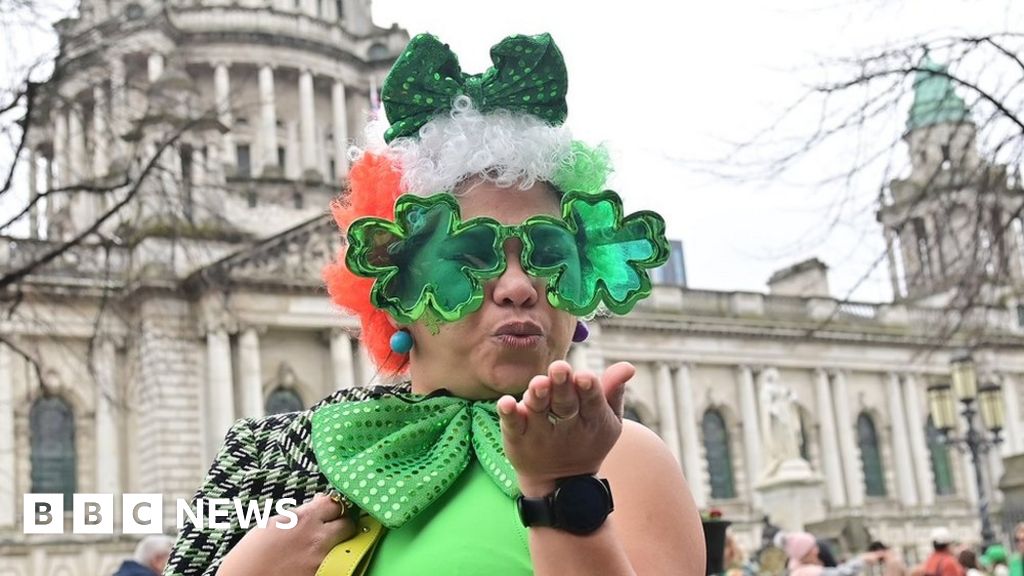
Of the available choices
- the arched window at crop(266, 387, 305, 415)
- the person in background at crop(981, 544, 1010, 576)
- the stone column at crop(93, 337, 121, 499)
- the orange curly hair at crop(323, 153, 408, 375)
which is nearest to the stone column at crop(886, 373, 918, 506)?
the arched window at crop(266, 387, 305, 415)

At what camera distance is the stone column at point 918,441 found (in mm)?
47500

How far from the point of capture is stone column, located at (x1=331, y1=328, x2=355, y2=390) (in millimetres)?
34875

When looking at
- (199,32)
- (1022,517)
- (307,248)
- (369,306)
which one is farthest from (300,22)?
(369,306)

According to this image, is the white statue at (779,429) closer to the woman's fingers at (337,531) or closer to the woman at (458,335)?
the woman at (458,335)

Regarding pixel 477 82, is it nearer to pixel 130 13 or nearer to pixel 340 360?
pixel 130 13

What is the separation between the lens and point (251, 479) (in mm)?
2025

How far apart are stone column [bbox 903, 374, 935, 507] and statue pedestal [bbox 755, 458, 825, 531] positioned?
25.3 meters

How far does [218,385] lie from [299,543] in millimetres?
31747

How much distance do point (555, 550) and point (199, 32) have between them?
53626 millimetres

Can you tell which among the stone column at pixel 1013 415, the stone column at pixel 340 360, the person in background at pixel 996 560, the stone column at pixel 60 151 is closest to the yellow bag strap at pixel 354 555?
the person in background at pixel 996 560

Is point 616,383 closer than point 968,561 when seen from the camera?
Yes

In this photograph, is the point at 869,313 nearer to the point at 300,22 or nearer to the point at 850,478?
the point at 850,478

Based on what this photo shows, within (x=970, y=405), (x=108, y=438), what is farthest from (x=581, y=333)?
(x=108, y=438)

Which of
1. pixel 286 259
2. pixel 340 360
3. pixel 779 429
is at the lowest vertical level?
pixel 779 429
